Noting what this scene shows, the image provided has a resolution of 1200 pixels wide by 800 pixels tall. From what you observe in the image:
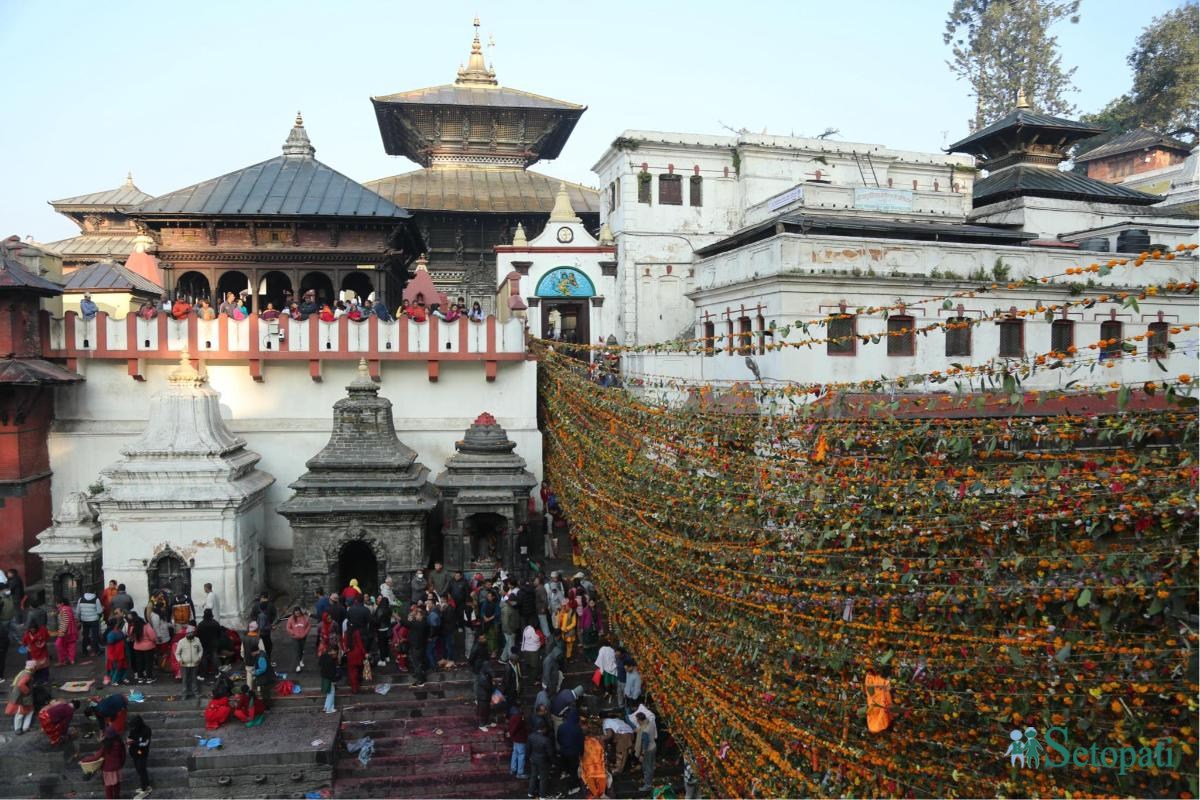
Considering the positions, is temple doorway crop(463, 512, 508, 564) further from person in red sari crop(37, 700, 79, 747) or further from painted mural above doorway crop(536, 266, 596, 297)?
painted mural above doorway crop(536, 266, 596, 297)

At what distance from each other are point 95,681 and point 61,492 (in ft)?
19.6

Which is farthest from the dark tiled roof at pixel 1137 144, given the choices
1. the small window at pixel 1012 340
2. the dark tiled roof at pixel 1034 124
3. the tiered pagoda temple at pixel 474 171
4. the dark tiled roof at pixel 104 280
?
the dark tiled roof at pixel 104 280

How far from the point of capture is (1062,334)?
1933 cm

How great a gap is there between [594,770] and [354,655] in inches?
161

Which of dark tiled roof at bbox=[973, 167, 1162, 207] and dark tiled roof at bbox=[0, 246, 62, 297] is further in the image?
dark tiled roof at bbox=[973, 167, 1162, 207]

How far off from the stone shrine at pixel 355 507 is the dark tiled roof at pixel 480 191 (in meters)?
13.8

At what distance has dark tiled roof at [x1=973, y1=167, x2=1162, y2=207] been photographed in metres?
25.5

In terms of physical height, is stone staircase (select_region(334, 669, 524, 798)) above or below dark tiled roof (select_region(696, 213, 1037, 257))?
below

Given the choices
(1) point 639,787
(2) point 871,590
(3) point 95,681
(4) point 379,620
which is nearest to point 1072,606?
(2) point 871,590

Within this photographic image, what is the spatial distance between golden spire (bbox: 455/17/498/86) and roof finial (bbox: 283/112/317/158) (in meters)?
12.7

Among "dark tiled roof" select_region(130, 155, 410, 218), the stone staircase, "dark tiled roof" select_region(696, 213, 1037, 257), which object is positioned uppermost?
"dark tiled roof" select_region(130, 155, 410, 218)

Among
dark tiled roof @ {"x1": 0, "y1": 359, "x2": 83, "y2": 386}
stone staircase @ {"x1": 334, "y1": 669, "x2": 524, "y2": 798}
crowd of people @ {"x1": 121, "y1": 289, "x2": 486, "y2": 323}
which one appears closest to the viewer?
stone staircase @ {"x1": 334, "y1": 669, "x2": 524, "y2": 798}

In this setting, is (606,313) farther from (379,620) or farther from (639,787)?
(639,787)

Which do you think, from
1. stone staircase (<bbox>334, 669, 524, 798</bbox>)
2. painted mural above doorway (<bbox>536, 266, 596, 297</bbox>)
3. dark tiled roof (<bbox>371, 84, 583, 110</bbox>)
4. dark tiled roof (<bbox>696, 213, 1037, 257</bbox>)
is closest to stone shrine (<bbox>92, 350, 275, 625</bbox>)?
stone staircase (<bbox>334, 669, 524, 798</bbox>)
